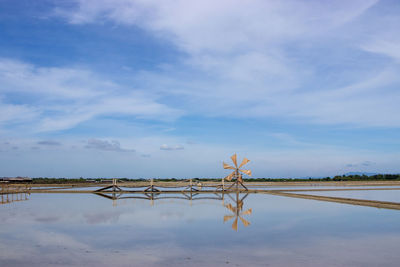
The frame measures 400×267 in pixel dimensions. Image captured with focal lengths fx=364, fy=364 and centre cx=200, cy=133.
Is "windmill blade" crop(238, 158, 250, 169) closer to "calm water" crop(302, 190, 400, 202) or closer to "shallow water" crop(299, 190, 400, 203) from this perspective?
"shallow water" crop(299, 190, 400, 203)

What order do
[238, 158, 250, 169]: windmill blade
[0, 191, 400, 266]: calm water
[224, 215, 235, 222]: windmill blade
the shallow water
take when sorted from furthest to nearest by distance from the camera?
[238, 158, 250, 169]: windmill blade
the shallow water
[224, 215, 235, 222]: windmill blade
[0, 191, 400, 266]: calm water

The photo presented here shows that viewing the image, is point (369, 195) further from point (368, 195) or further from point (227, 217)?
point (227, 217)

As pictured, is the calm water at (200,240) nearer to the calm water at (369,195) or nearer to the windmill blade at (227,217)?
the windmill blade at (227,217)

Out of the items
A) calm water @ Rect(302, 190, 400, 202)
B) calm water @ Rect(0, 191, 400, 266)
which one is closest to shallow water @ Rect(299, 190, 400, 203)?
calm water @ Rect(302, 190, 400, 202)

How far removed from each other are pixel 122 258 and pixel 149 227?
16.2 ft

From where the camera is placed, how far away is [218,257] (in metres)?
8.81

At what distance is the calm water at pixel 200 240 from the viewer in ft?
28.1

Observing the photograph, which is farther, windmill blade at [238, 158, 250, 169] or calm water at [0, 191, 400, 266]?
windmill blade at [238, 158, 250, 169]

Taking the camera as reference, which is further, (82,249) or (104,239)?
(104,239)

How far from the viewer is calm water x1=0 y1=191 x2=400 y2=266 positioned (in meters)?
8.56

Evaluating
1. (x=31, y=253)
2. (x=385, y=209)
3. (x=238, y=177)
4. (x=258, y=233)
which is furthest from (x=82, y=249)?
(x=238, y=177)

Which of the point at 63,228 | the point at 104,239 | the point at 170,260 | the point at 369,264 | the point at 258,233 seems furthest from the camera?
the point at 63,228

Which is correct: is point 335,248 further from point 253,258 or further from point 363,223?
point 363,223

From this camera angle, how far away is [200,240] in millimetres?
10984
